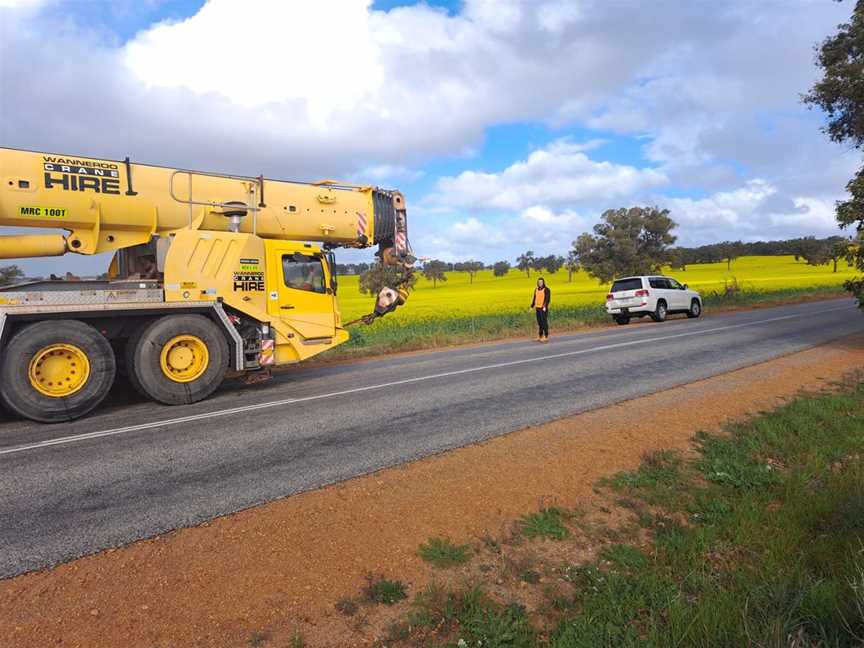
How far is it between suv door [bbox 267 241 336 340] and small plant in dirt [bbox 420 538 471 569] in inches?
242

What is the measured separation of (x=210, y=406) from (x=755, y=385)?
26.5ft

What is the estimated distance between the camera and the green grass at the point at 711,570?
101 inches

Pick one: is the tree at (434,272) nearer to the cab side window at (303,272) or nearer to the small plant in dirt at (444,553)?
the cab side window at (303,272)

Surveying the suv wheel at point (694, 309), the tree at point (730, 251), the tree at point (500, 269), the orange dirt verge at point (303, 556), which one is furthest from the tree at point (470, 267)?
the orange dirt verge at point (303, 556)

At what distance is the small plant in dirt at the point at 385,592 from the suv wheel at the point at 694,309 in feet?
76.2

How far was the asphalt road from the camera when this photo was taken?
3996mm

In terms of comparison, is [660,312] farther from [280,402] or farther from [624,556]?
[624,556]

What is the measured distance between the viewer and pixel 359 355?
14.5 meters

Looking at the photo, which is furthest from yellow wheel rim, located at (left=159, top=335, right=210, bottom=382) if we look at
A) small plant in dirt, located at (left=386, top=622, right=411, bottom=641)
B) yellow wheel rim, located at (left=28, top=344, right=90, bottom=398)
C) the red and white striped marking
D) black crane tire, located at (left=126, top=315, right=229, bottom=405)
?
small plant in dirt, located at (left=386, top=622, right=411, bottom=641)

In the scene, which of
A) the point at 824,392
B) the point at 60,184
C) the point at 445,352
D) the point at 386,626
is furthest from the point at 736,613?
the point at 445,352

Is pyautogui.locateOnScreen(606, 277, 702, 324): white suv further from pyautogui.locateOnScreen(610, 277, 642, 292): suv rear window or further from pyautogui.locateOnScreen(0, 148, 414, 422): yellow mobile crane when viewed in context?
pyautogui.locateOnScreen(0, 148, 414, 422): yellow mobile crane

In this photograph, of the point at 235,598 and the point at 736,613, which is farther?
the point at 235,598

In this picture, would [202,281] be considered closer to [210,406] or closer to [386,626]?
[210,406]

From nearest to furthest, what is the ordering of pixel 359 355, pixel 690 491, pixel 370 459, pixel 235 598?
pixel 235 598 → pixel 690 491 → pixel 370 459 → pixel 359 355
